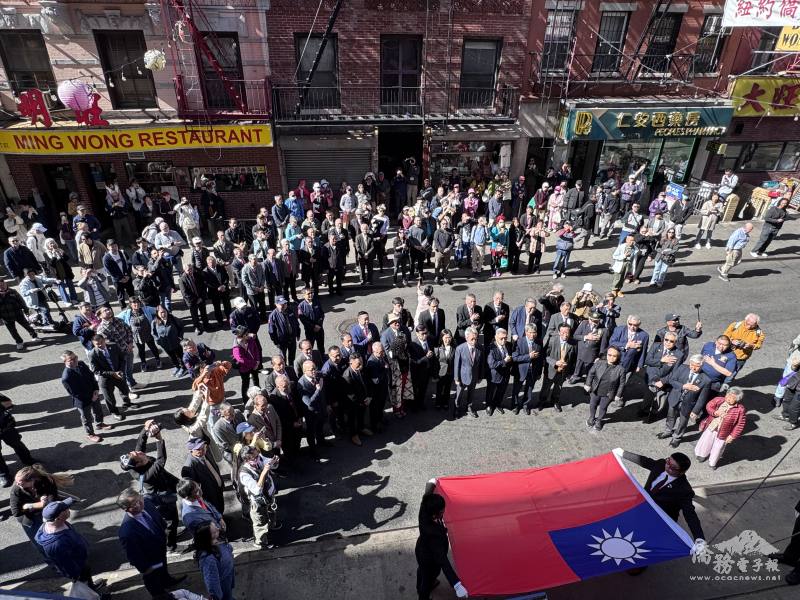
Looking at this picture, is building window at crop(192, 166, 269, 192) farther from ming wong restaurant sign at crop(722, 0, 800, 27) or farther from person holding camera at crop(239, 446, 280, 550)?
ming wong restaurant sign at crop(722, 0, 800, 27)

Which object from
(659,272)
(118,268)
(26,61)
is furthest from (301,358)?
(26,61)

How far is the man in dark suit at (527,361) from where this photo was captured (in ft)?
30.0

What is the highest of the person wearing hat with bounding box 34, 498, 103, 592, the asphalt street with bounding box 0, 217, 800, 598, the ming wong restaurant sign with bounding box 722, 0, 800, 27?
the ming wong restaurant sign with bounding box 722, 0, 800, 27

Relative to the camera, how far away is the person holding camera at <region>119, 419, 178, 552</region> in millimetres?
6398

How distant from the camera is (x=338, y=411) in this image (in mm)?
8836

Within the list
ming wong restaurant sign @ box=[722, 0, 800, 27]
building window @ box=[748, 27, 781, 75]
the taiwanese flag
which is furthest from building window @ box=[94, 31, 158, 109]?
building window @ box=[748, 27, 781, 75]

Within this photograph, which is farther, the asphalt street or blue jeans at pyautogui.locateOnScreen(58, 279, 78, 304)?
blue jeans at pyautogui.locateOnScreen(58, 279, 78, 304)

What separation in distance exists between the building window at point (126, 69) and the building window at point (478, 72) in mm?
10572

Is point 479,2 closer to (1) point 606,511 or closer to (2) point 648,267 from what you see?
(2) point 648,267

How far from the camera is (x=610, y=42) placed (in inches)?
720

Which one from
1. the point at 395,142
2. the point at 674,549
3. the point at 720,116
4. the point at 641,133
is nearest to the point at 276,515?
the point at 674,549

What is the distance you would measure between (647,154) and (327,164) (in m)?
13.0

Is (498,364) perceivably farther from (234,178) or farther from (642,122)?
(642,122)

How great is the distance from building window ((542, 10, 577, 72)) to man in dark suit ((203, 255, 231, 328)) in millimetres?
13658
